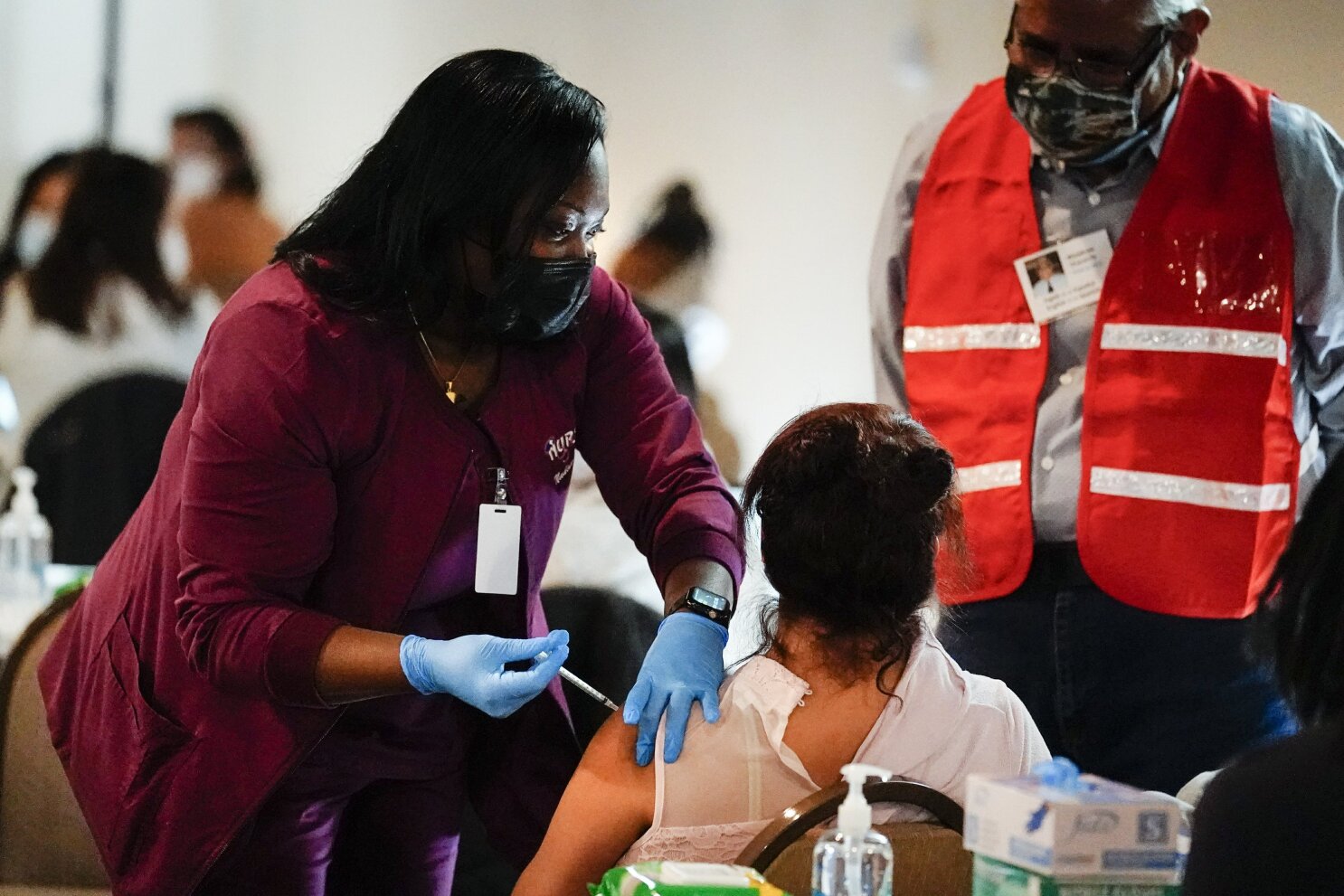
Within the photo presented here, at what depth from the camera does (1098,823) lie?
0.95 m

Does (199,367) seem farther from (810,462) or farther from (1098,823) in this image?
(1098,823)

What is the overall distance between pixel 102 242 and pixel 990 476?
2.29 metres

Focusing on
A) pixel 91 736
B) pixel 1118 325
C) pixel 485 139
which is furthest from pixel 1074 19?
pixel 91 736

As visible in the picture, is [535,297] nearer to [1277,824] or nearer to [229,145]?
[1277,824]

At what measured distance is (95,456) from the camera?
3264mm

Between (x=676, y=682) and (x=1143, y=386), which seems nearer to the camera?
(x=676, y=682)

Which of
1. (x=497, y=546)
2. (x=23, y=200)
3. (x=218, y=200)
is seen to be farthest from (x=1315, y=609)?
(x=23, y=200)

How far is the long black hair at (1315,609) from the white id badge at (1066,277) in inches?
41.5

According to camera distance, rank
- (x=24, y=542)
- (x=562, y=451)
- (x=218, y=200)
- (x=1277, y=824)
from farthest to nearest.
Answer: (x=218, y=200) < (x=24, y=542) < (x=562, y=451) < (x=1277, y=824)

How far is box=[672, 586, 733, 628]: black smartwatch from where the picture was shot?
1.63 meters

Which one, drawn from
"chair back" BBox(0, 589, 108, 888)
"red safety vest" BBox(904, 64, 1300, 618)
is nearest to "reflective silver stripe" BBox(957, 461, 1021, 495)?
"red safety vest" BBox(904, 64, 1300, 618)

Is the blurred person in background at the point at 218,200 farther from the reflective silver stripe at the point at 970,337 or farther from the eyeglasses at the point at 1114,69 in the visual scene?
the eyeglasses at the point at 1114,69

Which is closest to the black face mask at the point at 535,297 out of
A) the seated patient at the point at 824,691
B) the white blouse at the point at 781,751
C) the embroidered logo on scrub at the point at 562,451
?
the embroidered logo on scrub at the point at 562,451

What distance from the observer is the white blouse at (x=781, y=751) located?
1305 millimetres
